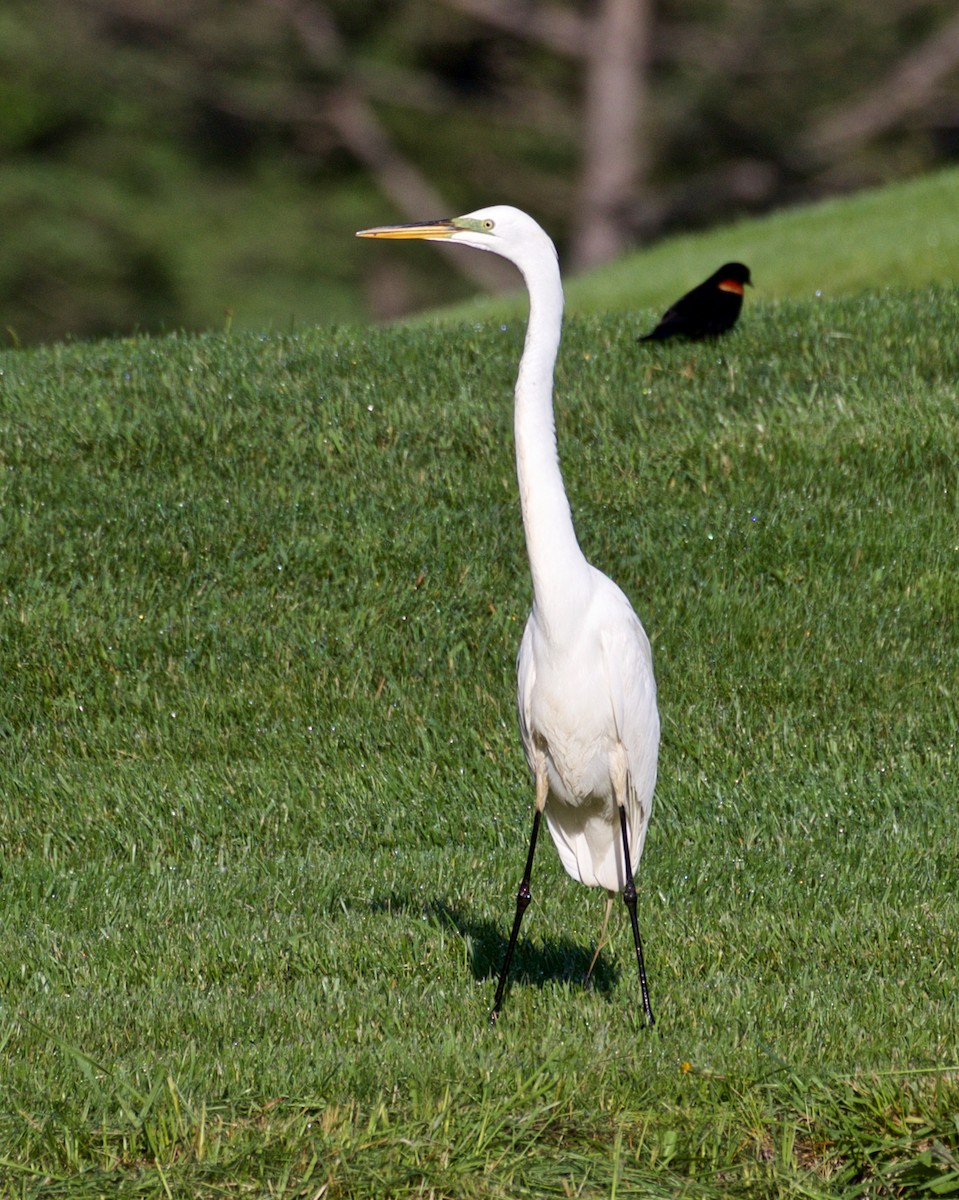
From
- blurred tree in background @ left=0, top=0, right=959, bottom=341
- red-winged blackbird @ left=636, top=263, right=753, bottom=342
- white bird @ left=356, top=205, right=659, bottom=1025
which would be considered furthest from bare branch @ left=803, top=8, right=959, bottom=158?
white bird @ left=356, top=205, right=659, bottom=1025

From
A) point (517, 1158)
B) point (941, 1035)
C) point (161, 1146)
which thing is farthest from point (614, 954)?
point (161, 1146)

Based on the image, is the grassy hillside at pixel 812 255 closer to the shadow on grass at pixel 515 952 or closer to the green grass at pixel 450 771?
the green grass at pixel 450 771

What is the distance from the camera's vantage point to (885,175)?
1105 inches

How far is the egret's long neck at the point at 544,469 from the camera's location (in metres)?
4.33

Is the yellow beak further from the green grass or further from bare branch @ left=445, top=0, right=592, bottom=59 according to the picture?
bare branch @ left=445, top=0, right=592, bottom=59

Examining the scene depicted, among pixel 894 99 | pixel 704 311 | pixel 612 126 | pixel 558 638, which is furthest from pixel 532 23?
pixel 558 638

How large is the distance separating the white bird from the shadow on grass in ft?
1.47

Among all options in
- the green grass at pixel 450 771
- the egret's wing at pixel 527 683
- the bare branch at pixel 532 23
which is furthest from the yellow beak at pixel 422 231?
the bare branch at pixel 532 23

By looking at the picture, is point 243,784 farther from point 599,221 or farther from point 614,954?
point 599,221

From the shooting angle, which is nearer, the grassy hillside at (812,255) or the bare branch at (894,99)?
the grassy hillside at (812,255)

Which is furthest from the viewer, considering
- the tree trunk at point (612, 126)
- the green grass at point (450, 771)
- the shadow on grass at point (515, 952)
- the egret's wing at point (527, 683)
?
the tree trunk at point (612, 126)

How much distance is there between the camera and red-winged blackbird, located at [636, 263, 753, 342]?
974 centimetres

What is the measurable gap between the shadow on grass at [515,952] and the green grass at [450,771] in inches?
0.8

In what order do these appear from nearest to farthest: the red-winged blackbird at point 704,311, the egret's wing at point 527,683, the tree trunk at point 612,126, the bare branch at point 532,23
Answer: the egret's wing at point 527,683 → the red-winged blackbird at point 704,311 → the tree trunk at point 612,126 → the bare branch at point 532,23
